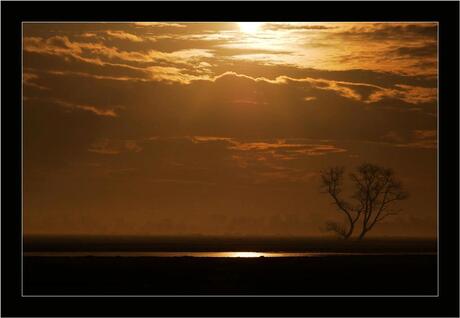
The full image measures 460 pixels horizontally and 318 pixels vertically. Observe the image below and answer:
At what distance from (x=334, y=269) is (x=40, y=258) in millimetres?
12310

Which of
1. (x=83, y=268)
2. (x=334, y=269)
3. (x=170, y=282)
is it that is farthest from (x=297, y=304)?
(x=83, y=268)

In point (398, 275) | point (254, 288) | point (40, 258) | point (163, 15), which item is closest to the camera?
point (163, 15)

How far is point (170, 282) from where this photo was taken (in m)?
26.0

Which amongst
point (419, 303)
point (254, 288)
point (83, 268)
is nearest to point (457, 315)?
point (419, 303)

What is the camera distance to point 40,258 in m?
35.7

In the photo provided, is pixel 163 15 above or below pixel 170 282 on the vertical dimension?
above

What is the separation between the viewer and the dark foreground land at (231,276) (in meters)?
24.9

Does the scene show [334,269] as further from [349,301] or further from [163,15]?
[163,15]

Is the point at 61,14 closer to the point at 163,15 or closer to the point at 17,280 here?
the point at 163,15

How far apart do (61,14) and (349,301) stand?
341 inches

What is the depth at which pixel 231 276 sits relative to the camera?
2703cm

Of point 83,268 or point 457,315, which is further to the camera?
point 83,268

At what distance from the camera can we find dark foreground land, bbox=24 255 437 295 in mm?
24922

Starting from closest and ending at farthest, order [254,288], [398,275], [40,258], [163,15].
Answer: [163,15] → [254,288] → [398,275] → [40,258]
